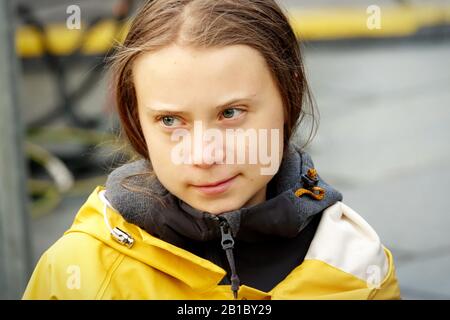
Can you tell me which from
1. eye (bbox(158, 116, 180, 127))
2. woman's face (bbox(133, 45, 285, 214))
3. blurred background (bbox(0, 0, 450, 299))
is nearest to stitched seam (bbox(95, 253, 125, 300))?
woman's face (bbox(133, 45, 285, 214))

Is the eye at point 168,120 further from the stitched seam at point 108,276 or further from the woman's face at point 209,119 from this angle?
the stitched seam at point 108,276

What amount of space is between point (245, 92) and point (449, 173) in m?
4.62

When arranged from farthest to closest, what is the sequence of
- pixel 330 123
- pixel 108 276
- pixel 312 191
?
pixel 330 123 < pixel 312 191 < pixel 108 276

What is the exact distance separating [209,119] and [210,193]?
17 cm

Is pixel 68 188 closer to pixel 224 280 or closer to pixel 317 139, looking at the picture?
pixel 317 139

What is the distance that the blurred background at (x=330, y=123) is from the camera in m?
3.82

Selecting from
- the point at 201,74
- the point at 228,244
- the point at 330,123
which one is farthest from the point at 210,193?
the point at 330,123

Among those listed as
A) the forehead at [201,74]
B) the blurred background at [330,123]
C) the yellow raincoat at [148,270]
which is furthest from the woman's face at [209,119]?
the blurred background at [330,123]

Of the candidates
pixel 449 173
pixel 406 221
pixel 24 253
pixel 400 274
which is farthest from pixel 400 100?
pixel 24 253

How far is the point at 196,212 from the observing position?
6.31 feet

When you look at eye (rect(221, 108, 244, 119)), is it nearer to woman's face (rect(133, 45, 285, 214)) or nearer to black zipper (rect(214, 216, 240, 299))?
woman's face (rect(133, 45, 285, 214))

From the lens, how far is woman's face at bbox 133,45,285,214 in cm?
183

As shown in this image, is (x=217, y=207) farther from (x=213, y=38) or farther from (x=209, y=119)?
(x=213, y=38)
